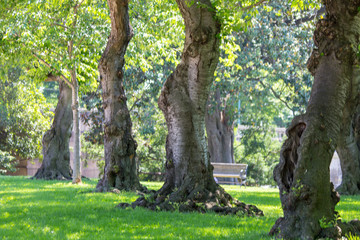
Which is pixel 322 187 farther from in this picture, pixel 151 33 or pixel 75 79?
pixel 151 33

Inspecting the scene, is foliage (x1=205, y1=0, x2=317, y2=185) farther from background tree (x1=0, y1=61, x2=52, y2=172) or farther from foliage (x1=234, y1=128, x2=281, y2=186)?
background tree (x1=0, y1=61, x2=52, y2=172)

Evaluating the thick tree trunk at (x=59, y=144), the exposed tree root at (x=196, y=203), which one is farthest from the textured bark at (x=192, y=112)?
the thick tree trunk at (x=59, y=144)

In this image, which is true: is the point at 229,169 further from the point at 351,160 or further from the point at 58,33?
the point at 58,33

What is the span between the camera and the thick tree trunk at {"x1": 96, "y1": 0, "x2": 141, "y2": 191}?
14.8 m

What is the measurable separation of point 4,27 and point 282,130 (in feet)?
96.6

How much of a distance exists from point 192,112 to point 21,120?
80.1 ft

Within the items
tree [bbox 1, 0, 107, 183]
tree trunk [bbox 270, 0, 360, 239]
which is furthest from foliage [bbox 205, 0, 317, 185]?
tree trunk [bbox 270, 0, 360, 239]

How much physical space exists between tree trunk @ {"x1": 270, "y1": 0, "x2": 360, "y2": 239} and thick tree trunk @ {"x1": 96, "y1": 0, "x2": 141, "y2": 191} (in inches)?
291

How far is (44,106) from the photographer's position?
33562mm

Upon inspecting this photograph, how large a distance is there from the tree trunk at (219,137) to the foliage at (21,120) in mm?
10421

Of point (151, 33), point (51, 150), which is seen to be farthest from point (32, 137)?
point (151, 33)

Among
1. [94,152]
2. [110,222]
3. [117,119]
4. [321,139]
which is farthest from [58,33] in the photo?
[94,152]

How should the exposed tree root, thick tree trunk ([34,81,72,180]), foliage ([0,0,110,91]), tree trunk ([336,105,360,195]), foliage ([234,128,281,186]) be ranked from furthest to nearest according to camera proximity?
foliage ([234,128,281,186])
thick tree trunk ([34,81,72,180])
foliage ([0,0,110,91])
tree trunk ([336,105,360,195])
the exposed tree root

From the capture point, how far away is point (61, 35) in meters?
18.8
